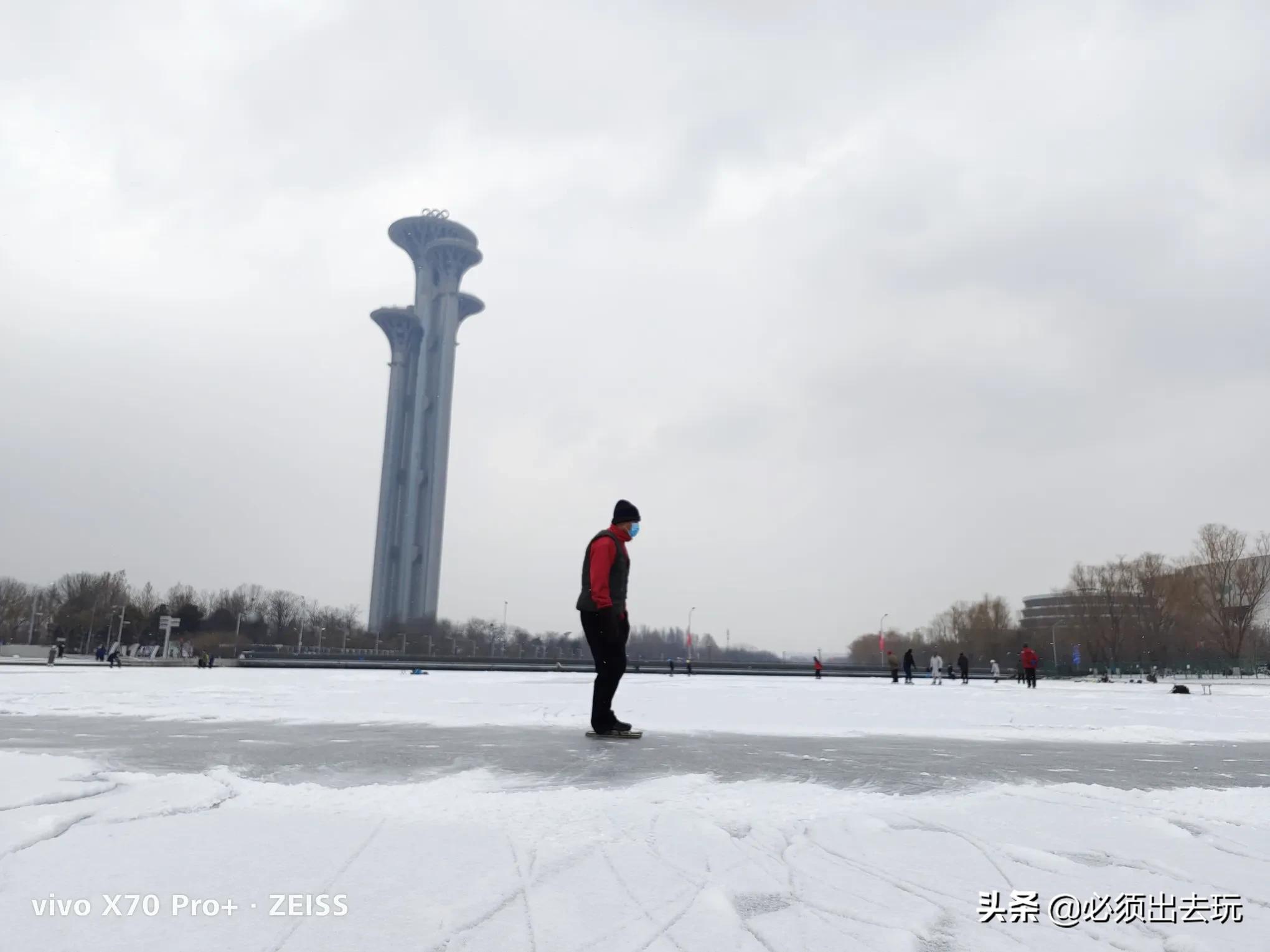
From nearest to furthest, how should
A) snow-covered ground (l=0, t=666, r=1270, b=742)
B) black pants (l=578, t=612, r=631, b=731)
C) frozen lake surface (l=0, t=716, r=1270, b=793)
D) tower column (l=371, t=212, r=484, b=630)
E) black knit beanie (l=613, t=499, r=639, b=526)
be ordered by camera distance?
frozen lake surface (l=0, t=716, r=1270, b=793)
black pants (l=578, t=612, r=631, b=731)
black knit beanie (l=613, t=499, r=639, b=526)
snow-covered ground (l=0, t=666, r=1270, b=742)
tower column (l=371, t=212, r=484, b=630)

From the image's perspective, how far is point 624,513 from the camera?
6000 mm

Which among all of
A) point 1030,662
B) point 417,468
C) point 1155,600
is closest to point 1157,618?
point 1155,600

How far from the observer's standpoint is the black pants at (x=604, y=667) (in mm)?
5531

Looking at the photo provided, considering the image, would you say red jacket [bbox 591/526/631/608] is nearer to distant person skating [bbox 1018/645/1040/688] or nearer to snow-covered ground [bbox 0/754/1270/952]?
snow-covered ground [bbox 0/754/1270/952]

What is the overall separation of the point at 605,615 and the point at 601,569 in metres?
0.33

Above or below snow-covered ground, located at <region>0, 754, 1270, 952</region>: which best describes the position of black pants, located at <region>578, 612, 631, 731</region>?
above

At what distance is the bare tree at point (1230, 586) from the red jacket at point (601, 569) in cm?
6491

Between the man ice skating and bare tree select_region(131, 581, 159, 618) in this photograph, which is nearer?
the man ice skating

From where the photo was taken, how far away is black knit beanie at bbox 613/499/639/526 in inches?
235

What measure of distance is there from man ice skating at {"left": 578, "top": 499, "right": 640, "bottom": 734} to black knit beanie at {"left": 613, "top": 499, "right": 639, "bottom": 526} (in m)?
0.23

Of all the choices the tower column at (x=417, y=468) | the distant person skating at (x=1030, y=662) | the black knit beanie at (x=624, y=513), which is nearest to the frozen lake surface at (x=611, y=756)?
the black knit beanie at (x=624, y=513)

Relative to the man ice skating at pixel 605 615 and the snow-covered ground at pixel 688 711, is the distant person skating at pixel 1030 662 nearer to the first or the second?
the snow-covered ground at pixel 688 711

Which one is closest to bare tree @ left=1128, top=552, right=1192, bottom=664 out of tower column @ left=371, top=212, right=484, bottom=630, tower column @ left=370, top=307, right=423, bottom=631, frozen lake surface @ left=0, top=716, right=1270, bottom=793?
frozen lake surface @ left=0, top=716, right=1270, bottom=793

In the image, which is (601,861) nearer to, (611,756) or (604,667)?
(611,756)
